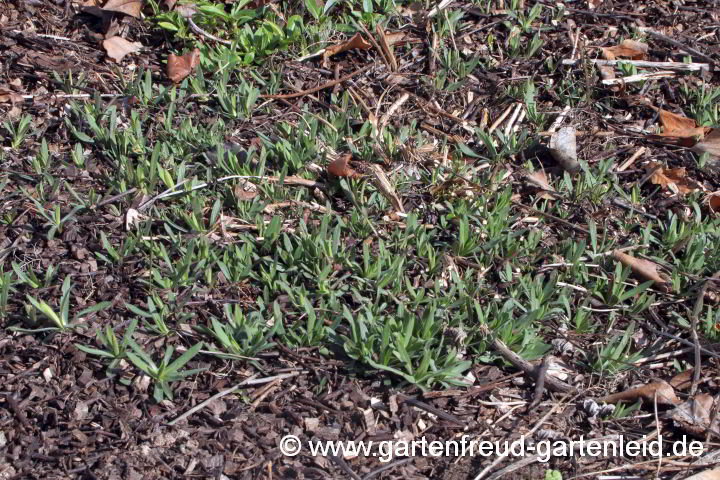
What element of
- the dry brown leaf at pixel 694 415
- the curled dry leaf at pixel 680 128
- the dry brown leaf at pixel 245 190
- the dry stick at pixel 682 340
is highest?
the curled dry leaf at pixel 680 128

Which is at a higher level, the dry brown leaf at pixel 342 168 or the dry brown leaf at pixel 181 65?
the dry brown leaf at pixel 181 65

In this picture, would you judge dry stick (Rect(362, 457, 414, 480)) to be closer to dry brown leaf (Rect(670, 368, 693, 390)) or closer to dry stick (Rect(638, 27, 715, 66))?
dry brown leaf (Rect(670, 368, 693, 390))

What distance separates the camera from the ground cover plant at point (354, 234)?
7.50ft

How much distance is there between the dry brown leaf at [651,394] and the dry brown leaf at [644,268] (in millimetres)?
433

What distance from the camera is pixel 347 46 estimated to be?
3.40 meters

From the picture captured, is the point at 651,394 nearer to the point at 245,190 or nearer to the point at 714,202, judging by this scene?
the point at 714,202

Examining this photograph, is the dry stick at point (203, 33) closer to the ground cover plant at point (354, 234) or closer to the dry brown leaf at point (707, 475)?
the ground cover plant at point (354, 234)

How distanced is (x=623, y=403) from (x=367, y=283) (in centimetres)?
90

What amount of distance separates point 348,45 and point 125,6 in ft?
3.30

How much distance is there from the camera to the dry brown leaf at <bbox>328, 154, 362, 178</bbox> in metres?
2.85

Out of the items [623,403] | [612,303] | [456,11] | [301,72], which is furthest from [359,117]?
[623,403]

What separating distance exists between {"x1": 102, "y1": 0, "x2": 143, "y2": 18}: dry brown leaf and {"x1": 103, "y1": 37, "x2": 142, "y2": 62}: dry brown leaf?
121mm

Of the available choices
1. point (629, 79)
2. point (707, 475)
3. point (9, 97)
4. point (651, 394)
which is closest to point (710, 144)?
point (629, 79)

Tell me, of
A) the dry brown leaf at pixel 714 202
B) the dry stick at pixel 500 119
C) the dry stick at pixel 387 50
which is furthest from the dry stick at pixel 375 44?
the dry brown leaf at pixel 714 202
